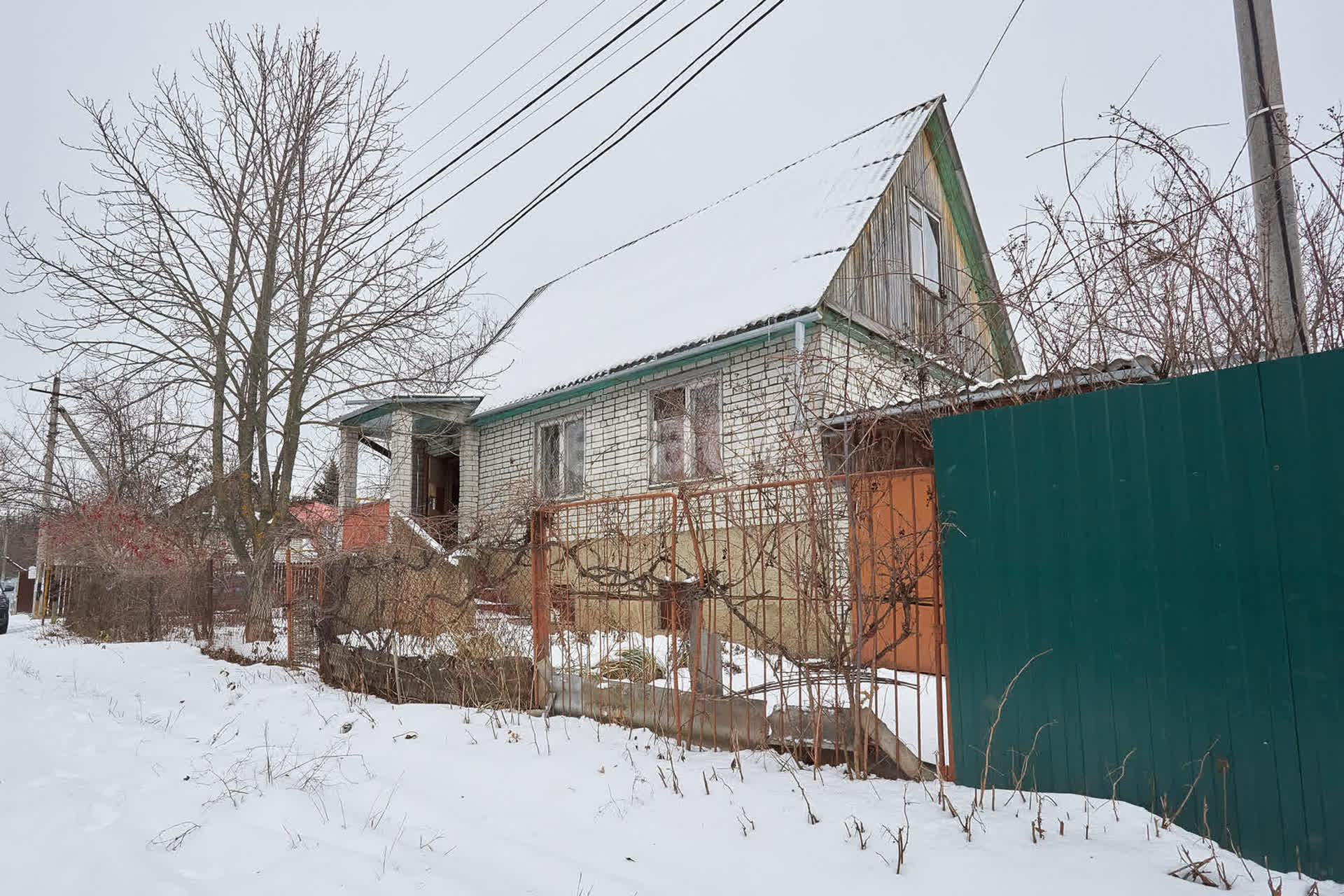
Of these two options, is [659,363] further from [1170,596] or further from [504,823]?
[1170,596]

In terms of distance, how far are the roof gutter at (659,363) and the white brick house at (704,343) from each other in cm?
3

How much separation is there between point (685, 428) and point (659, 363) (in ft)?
3.07

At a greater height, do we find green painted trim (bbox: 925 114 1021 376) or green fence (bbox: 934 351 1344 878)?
green painted trim (bbox: 925 114 1021 376)

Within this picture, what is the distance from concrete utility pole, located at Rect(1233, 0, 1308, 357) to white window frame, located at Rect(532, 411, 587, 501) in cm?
851

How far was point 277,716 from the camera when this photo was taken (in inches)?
262

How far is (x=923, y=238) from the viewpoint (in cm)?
1177

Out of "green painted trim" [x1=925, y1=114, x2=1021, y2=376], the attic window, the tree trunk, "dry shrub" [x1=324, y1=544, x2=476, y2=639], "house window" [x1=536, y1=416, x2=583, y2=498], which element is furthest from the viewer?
"green painted trim" [x1=925, y1=114, x2=1021, y2=376]

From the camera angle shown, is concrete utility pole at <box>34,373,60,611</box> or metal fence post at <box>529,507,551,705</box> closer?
metal fence post at <box>529,507,551,705</box>

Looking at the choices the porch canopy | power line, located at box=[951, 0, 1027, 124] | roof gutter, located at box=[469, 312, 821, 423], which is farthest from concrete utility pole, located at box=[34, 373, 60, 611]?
power line, located at box=[951, 0, 1027, 124]

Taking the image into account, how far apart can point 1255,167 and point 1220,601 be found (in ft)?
8.50

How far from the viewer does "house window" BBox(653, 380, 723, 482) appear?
31.4 feet

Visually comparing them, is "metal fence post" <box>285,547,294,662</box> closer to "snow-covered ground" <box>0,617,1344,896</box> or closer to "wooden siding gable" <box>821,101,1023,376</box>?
"snow-covered ground" <box>0,617,1344,896</box>

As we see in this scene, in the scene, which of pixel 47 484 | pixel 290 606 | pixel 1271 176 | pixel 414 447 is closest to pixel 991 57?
pixel 1271 176

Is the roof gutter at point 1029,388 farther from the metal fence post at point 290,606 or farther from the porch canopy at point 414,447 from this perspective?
the porch canopy at point 414,447
